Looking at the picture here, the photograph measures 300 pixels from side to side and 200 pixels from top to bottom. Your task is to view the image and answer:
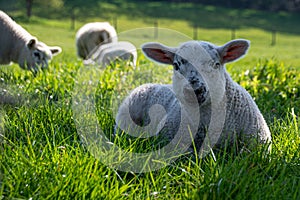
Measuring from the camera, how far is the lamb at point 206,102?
4.13 metres

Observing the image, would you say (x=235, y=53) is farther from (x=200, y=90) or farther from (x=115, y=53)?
(x=115, y=53)

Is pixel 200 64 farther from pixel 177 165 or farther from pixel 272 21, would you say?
pixel 272 21

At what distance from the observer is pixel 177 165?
399 centimetres

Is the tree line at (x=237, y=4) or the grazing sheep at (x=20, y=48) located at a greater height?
the grazing sheep at (x=20, y=48)

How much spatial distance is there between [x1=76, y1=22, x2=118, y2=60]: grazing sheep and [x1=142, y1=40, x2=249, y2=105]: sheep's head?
714 centimetres

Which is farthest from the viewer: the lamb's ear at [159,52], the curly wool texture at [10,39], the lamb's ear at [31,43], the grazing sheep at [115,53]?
the grazing sheep at [115,53]

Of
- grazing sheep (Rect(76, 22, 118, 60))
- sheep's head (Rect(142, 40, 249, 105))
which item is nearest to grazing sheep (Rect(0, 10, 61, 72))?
grazing sheep (Rect(76, 22, 118, 60))

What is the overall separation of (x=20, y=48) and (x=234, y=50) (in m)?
5.12

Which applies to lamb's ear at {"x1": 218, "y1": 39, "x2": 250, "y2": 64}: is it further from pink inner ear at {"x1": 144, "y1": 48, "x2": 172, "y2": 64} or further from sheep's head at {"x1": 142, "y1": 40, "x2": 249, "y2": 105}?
pink inner ear at {"x1": 144, "y1": 48, "x2": 172, "y2": 64}

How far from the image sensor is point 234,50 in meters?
4.38

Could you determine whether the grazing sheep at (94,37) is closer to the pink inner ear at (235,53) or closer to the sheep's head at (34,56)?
the sheep's head at (34,56)

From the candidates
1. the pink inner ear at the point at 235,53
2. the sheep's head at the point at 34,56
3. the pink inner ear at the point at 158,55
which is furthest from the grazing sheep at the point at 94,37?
the pink inner ear at the point at 235,53

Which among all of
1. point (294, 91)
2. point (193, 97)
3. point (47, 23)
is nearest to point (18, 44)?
point (294, 91)

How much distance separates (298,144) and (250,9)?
126ft
